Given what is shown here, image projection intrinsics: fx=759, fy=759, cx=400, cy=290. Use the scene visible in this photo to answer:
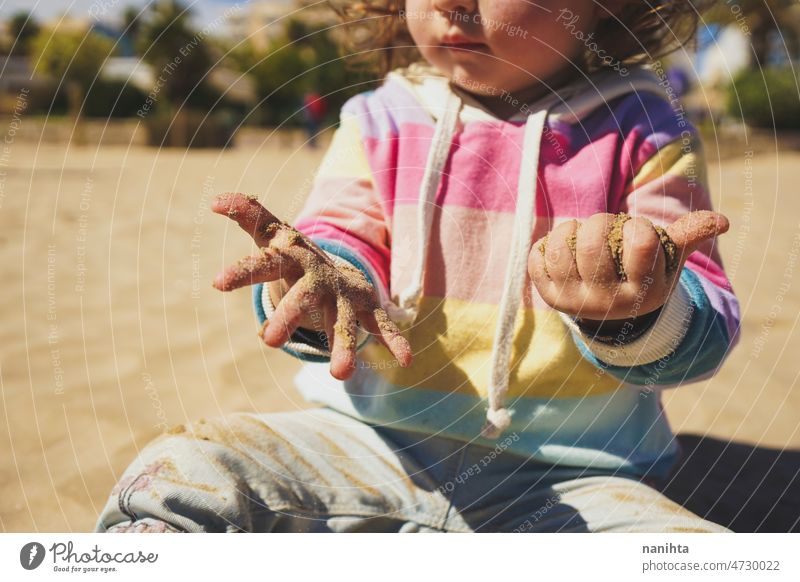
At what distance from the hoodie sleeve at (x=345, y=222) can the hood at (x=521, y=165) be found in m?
0.06

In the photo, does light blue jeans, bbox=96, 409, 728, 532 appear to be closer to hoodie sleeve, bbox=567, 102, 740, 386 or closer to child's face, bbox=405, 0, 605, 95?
hoodie sleeve, bbox=567, 102, 740, 386

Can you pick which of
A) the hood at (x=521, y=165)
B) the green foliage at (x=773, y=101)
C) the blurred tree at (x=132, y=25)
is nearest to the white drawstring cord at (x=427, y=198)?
the hood at (x=521, y=165)

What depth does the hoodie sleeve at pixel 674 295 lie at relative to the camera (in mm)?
802

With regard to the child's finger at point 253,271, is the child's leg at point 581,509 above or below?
below

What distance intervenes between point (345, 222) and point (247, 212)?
26cm

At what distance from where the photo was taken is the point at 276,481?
0.91 metres

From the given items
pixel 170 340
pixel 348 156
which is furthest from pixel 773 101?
pixel 348 156

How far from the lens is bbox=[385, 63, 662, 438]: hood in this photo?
0.90 m

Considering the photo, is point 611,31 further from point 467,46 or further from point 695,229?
point 695,229

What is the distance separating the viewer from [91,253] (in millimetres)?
2428

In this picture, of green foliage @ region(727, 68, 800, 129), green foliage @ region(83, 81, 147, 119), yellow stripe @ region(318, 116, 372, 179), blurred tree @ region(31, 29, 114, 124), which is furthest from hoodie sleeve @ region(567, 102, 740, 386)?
green foliage @ region(83, 81, 147, 119)

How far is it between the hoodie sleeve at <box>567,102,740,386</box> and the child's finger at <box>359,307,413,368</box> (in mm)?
Result: 201

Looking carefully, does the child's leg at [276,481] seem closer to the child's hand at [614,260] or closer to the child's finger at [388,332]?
the child's finger at [388,332]
